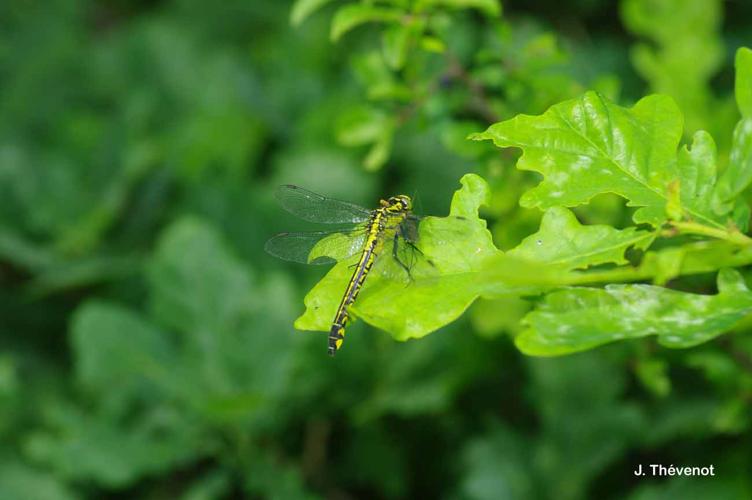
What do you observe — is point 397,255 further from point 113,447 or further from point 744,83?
point 113,447

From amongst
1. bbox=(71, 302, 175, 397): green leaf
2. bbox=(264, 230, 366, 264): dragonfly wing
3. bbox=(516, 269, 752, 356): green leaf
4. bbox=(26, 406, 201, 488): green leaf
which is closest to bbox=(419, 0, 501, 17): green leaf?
bbox=(264, 230, 366, 264): dragonfly wing

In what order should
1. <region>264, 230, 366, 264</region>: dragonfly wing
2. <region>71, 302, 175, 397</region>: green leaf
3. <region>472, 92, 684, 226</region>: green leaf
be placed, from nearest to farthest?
<region>472, 92, 684, 226</region>: green leaf < <region>264, 230, 366, 264</region>: dragonfly wing < <region>71, 302, 175, 397</region>: green leaf

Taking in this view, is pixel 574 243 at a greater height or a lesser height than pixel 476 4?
lesser

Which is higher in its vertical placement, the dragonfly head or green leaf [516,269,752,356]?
the dragonfly head

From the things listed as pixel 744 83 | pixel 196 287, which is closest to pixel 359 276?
pixel 744 83

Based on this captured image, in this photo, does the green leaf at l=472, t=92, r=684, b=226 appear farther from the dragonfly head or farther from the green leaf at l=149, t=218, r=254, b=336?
the green leaf at l=149, t=218, r=254, b=336

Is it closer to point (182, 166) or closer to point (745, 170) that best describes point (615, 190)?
point (745, 170)
